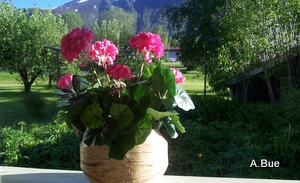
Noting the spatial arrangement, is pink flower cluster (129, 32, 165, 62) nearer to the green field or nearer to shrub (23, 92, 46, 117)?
the green field

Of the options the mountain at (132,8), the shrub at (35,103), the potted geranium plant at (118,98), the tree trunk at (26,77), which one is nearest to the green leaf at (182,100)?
the potted geranium plant at (118,98)

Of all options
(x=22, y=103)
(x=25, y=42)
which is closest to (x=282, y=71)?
(x=22, y=103)

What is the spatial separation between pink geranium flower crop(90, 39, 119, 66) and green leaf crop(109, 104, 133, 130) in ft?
0.59

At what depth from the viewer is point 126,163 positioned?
1059mm

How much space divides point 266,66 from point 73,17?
480 cm

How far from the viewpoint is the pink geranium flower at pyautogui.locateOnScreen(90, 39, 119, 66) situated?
1118 millimetres

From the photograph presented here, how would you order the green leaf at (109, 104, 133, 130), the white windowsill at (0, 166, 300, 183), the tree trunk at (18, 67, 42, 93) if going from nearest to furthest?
the green leaf at (109, 104, 133, 130), the white windowsill at (0, 166, 300, 183), the tree trunk at (18, 67, 42, 93)

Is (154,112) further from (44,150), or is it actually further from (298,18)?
(298,18)

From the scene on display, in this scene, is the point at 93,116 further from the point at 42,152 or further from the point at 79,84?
the point at 42,152

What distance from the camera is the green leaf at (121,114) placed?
1.01 m

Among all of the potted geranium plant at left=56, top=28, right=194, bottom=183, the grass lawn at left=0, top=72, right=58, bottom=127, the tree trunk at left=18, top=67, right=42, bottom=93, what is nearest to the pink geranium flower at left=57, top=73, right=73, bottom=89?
the potted geranium plant at left=56, top=28, right=194, bottom=183

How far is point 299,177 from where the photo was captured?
2.85m

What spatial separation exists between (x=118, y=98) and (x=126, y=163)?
0.18 m

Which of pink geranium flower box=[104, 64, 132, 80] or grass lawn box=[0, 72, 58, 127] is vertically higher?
pink geranium flower box=[104, 64, 132, 80]
